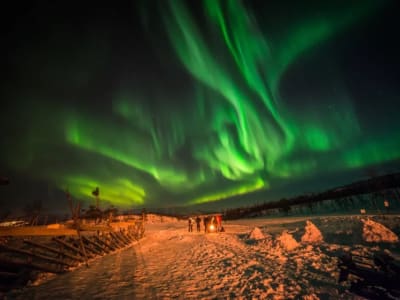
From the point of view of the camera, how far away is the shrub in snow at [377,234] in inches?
428

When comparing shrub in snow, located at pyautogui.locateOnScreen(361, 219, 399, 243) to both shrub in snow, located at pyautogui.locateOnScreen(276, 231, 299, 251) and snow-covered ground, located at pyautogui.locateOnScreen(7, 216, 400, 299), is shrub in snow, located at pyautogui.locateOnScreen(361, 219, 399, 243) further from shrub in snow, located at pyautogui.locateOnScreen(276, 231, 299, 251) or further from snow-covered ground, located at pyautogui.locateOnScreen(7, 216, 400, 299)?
shrub in snow, located at pyautogui.locateOnScreen(276, 231, 299, 251)

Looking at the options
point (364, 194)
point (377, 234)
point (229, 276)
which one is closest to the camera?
point (229, 276)

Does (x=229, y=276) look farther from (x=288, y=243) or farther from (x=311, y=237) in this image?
(x=311, y=237)

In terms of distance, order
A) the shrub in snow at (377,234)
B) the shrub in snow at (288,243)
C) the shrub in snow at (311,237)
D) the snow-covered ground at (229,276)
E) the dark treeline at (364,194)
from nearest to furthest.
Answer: the snow-covered ground at (229,276) → the shrub in snow at (377,234) → the shrub in snow at (288,243) → the shrub in snow at (311,237) → the dark treeline at (364,194)

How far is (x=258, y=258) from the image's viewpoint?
1086cm

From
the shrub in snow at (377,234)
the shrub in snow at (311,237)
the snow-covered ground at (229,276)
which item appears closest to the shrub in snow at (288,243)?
the snow-covered ground at (229,276)

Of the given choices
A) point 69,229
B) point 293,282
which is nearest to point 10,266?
point 69,229

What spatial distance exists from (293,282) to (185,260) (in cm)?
667

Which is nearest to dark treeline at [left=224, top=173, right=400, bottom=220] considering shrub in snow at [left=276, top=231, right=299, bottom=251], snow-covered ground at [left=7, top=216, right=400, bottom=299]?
shrub in snow at [left=276, top=231, right=299, bottom=251]

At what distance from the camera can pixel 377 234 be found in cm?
1132

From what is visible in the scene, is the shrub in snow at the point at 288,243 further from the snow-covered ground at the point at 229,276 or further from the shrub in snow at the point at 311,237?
the shrub in snow at the point at 311,237

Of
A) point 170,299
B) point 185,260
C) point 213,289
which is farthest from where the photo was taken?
point 185,260

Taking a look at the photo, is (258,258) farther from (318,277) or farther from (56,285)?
(56,285)

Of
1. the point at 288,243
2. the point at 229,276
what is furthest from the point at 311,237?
the point at 229,276
